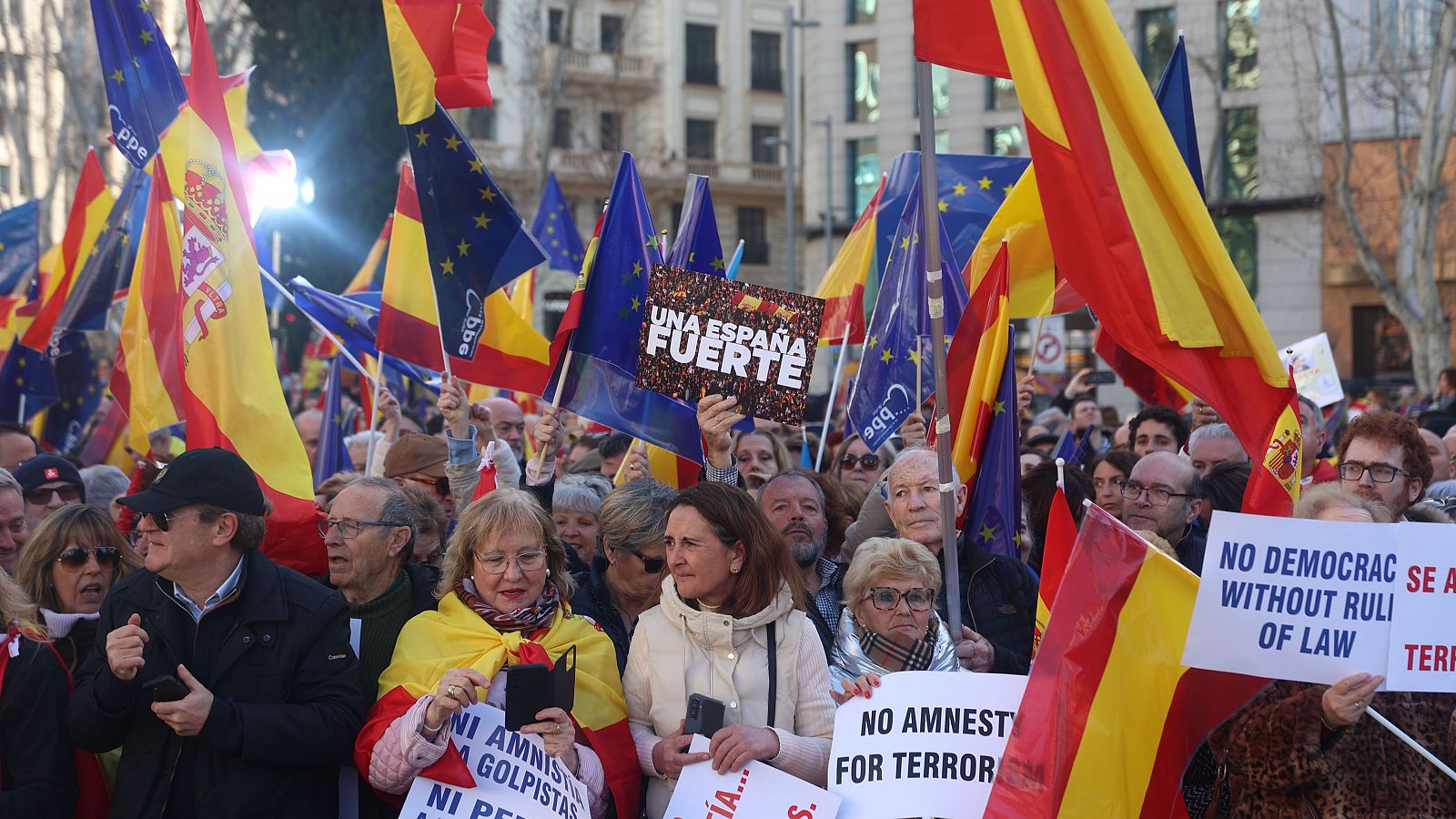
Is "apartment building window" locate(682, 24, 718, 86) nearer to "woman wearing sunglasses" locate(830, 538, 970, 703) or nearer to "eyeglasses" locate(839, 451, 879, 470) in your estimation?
"eyeglasses" locate(839, 451, 879, 470)

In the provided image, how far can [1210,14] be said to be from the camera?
115 ft

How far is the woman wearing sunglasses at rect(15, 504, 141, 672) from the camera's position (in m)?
4.89

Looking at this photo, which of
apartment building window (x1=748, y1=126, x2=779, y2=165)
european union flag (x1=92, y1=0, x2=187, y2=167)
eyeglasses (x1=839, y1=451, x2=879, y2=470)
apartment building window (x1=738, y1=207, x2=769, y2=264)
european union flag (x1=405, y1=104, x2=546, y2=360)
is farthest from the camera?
apartment building window (x1=748, y1=126, x2=779, y2=165)

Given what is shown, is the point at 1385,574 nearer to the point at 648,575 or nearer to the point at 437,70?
the point at 648,575

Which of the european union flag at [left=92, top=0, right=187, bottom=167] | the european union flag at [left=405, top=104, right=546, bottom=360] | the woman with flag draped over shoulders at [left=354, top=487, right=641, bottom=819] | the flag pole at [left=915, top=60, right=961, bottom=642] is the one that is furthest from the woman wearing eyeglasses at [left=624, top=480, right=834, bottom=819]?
the european union flag at [left=92, top=0, right=187, bottom=167]

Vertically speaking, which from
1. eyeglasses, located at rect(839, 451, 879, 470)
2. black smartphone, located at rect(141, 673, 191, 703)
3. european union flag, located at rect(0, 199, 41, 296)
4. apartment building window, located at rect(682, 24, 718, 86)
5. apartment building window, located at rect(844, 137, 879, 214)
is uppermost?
apartment building window, located at rect(682, 24, 718, 86)

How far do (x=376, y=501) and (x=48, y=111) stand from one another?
79.1ft

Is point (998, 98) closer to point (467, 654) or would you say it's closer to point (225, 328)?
point (225, 328)

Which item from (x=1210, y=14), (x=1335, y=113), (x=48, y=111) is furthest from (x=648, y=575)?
(x=1210, y=14)

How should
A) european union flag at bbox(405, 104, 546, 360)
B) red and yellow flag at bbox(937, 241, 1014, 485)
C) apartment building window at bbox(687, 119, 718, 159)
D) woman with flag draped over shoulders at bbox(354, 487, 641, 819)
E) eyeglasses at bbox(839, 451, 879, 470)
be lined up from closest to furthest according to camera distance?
woman with flag draped over shoulders at bbox(354, 487, 641, 819)
red and yellow flag at bbox(937, 241, 1014, 485)
european union flag at bbox(405, 104, 546, 360)
eyeglasses at bbox(839, 451, 879, 470)
apartment building window at bbox(687, 119, 718, 159)

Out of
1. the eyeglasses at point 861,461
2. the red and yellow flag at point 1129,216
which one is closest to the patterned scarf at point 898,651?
the red and yellow flag at point 1129,216

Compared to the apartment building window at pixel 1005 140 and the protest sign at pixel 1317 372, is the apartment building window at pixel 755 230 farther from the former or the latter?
the protest sign at pixel 1317 372

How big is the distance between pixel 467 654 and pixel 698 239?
340cm

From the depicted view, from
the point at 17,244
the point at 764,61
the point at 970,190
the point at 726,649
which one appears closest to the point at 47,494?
the point at 726,649
